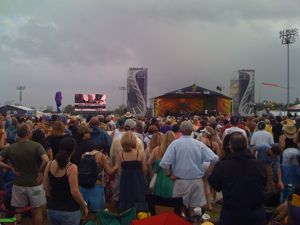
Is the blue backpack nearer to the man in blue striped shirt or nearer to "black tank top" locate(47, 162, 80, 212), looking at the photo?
the man in blue striped shirt

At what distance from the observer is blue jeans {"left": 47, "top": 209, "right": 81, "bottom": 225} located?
14.2 feet

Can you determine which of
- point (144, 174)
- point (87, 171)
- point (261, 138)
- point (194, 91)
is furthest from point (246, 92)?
point (87, 171)

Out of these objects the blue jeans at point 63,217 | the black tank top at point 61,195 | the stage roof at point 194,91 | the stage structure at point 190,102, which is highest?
the stage roof at point 194,91

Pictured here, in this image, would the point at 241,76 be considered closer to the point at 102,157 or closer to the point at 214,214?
the point at 214,214

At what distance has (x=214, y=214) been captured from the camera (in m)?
7.75

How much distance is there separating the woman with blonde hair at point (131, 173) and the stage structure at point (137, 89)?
20371 millimetres

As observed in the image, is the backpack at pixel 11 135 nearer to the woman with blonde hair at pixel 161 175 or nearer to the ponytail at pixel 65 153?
the woman with blonde hair at pixel 161 175

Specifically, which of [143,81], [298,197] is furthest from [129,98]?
[298,197]

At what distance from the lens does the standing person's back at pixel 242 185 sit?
12.6 ft

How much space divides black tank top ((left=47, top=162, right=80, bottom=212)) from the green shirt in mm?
1101

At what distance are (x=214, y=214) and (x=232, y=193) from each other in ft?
13.3

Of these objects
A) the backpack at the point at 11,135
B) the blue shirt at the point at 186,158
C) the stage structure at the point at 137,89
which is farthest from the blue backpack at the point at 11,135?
the stage structure at the point at 137,89

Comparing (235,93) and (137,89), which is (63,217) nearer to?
(137,89)

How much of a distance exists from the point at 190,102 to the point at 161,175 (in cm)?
A: 3286
